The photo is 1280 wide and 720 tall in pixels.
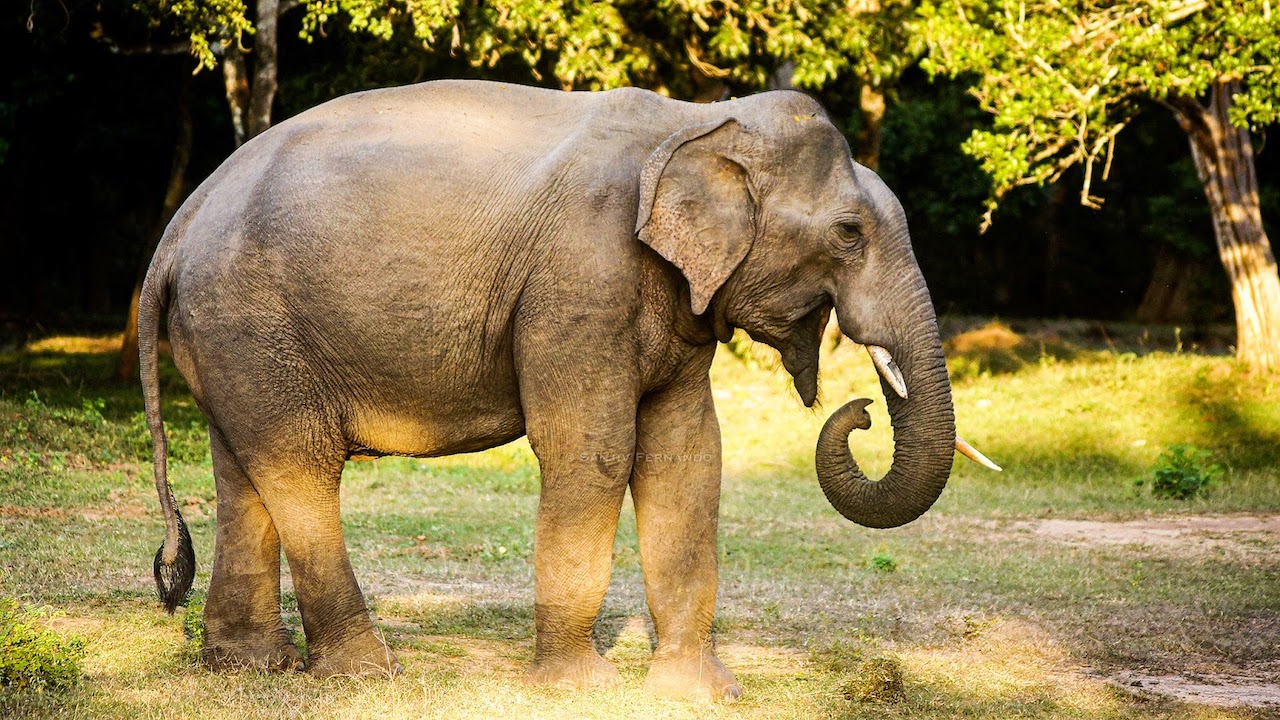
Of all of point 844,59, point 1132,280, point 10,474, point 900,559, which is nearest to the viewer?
point 900,559

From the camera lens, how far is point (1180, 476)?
40.6ft

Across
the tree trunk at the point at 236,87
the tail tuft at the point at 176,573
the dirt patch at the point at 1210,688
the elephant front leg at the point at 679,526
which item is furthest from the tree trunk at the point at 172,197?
the dirt patch at the point at 1210,688

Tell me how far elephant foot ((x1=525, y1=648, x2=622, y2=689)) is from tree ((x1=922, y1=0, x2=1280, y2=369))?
9.13 m

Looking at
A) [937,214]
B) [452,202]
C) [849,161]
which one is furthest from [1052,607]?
[937,214]

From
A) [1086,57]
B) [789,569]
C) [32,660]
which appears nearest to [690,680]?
[32,660]

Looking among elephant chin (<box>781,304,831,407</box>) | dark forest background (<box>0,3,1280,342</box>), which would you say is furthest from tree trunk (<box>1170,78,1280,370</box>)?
elephant chin (<box>781,304,831,407</box>)

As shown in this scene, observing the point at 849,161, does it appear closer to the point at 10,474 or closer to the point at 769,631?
the point at 769,631

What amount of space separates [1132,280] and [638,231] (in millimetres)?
27354

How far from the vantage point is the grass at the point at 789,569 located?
19.7 feet

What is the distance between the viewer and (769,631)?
7543mm

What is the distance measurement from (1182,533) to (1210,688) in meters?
4.57

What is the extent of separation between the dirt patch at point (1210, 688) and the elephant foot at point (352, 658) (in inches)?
128

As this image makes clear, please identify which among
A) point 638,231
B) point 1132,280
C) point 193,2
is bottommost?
point 1132,280

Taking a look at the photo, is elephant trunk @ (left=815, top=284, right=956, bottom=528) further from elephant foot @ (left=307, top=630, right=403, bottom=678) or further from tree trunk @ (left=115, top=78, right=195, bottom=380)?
tree trunk @ (left=115, top=78, right=195, bottom=380)
